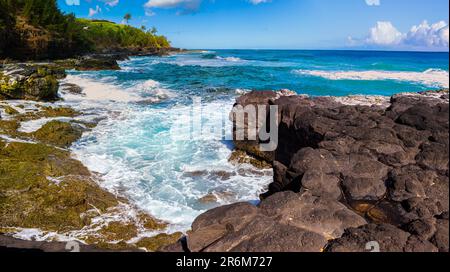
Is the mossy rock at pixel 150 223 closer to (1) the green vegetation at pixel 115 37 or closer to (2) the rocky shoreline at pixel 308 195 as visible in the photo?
(2) the rocky shoreline at pixel 308 195

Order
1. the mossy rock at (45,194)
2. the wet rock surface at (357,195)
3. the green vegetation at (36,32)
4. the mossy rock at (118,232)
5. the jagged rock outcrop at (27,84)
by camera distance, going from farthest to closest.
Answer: the green vegetation at (36,32) < the jagged rock outcrop at (27,84) < the mossy rock at (45,194) < the mossy rock at (118,232) < the wet rock surface at (357,195)

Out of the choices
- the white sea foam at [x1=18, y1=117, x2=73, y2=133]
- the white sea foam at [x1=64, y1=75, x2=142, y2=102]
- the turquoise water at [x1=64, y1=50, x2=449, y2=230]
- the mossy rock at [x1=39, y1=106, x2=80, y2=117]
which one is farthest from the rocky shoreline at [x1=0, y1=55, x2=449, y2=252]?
the white sea foam at [x1=64, y1=75, x2=142, y2=102]

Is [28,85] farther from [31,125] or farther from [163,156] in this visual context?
[163,156]

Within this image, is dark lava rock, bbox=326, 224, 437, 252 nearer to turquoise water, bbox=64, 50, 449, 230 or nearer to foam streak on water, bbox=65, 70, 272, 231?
turquoise water, bbox=64, 50, 449, 230

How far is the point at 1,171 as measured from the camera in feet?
27.0

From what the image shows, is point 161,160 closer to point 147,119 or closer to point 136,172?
point 136,172

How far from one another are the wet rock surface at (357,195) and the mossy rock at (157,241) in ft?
6.78

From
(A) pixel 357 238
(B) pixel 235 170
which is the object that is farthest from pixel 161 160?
(A) pixel 357 238

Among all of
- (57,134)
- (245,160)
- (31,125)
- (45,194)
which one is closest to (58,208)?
(45,194)

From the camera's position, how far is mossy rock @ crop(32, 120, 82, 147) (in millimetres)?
12030

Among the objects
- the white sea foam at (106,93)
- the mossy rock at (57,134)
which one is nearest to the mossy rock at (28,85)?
the white sea foam at (106,93)

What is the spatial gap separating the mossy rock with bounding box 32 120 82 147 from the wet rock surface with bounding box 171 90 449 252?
28.8 feet

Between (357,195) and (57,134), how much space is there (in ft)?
37.0

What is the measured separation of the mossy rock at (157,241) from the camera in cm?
648
